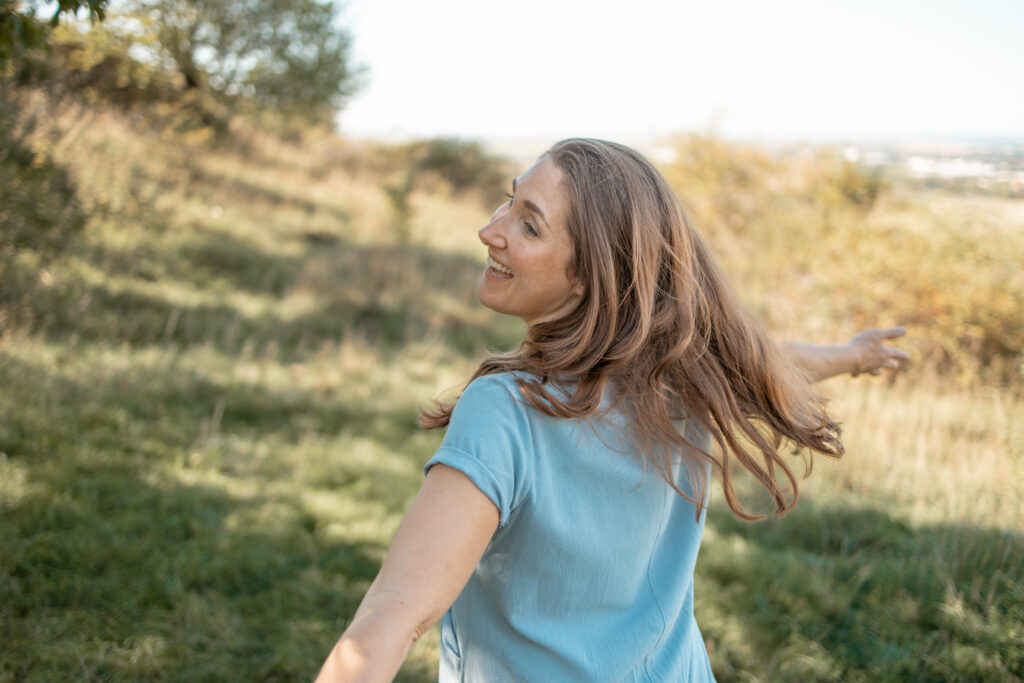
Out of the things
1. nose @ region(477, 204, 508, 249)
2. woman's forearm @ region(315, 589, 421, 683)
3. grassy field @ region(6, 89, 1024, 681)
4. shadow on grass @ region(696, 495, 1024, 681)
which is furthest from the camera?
grassy field @ region(6, 89, 1024, 681)

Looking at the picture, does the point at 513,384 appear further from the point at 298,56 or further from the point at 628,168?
the point at 298,56

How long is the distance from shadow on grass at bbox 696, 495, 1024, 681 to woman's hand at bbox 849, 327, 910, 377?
1.32 meters

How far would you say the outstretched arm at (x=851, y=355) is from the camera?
2.33 m

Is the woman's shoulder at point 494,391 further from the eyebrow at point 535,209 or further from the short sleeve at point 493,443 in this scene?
the eyebrow at point 535,209

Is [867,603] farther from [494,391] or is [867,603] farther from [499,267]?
[494,391]

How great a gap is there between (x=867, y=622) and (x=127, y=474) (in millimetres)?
3974

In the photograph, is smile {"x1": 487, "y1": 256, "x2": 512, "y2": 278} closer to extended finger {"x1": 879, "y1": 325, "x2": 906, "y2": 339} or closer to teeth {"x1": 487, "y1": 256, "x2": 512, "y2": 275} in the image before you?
teeth {"x1": 487, "y1": 256, "x2": 512, "y2": 275}

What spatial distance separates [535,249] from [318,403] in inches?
190

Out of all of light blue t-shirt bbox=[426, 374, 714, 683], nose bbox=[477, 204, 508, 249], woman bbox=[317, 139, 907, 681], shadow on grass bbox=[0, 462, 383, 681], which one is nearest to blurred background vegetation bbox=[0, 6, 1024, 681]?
shadow on grass bbox=[0, 462, 383, 681]

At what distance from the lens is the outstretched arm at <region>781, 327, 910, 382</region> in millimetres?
2330

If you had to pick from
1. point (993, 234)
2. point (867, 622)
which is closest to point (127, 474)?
point (867, 622)

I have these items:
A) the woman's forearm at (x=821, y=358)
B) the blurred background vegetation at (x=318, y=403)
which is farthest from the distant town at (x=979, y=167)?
the woman's forearm at (x=821, y=358)

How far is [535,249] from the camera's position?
60.0 inches

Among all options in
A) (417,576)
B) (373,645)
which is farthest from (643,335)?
(373,645)
